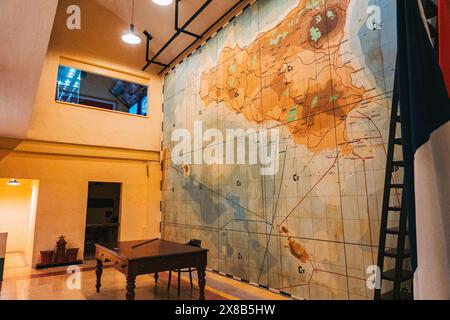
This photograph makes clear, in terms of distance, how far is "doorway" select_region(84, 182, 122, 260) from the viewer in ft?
24.0

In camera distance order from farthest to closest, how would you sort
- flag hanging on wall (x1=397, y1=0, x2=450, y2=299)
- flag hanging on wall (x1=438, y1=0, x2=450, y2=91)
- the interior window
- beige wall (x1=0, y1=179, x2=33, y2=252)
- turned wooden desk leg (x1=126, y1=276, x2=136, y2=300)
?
beige wall (x1=0, y1=179, x2=33, y2=252), the interior window, turned wooden desk leg (x1=126, y1=276, x2=136, y2=300), flag hanging on wall (x1=438, y1=0, x2=450, y2=91), flag hanging on wall (x1=397, y1=0, x2=450, y2=299)

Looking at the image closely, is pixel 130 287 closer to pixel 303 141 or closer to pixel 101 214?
pixel 303 141

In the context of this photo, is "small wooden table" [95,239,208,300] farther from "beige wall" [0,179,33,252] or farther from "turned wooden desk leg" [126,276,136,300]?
"beige wall" [0,179,33,252]

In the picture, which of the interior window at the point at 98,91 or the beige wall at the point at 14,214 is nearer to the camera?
the interior window at the point at 98,91

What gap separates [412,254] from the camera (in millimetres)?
1025

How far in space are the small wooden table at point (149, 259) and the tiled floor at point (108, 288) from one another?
0.60m

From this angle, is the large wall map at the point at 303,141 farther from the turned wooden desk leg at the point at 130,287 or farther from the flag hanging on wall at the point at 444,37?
the flag hanging on wall at the point at 444,37

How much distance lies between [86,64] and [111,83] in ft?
4.06

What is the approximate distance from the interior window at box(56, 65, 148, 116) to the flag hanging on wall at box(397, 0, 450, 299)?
23.1 ft

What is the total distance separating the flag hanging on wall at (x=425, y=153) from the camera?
896 millimetres

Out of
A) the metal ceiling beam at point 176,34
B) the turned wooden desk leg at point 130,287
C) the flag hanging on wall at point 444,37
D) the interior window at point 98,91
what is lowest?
the turned wooden desk leg at point 130,287

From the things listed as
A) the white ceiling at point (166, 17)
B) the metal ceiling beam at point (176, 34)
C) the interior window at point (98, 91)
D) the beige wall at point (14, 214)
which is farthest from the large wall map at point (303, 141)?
the beige wall at point (14, 214)

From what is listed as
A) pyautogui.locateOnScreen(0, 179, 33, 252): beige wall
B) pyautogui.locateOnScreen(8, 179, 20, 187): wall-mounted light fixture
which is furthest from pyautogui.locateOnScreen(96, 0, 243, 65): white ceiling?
pyautogui.locateOnScreen(0, 179, 33, 252): beige wall
